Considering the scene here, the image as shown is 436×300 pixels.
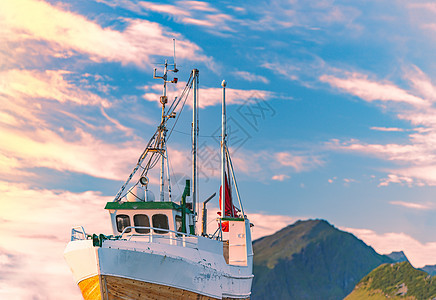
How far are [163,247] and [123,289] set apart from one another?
285 centimetres

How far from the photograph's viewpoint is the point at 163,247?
27.3 m

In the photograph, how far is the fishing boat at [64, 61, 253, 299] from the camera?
26.3 meters

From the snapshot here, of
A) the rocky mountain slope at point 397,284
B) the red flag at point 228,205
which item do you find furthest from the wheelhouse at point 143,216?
the rocky mountain slope at point 397,284

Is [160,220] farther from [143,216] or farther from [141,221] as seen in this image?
[141,221]

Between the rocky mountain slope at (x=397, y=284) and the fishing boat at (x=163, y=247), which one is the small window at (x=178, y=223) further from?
the rocky mountain slope at (x=397, y=284)

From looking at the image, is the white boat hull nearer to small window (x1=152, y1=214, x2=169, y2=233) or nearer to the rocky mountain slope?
small window (x1=152, y1=214, x2=169, y2=233)

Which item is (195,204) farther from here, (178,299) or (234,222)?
(178,299)

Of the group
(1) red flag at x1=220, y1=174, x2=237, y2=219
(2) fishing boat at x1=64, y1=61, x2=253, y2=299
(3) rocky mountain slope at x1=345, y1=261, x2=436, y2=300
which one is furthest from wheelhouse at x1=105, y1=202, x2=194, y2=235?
(3) rocky mountain slope at x1=345, y1=261, x2=436, y2=300

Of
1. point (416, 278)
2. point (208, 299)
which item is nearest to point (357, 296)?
point (416, 278)

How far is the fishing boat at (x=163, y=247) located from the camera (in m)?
26.3

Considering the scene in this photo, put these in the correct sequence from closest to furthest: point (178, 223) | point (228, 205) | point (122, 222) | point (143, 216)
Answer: point (143, 216) → point (122, 222) → point (178, 223) → point (228, 205)

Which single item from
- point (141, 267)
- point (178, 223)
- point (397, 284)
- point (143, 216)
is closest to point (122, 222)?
point (143, 216)

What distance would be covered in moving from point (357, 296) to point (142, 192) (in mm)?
116153

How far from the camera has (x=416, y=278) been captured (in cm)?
12256
